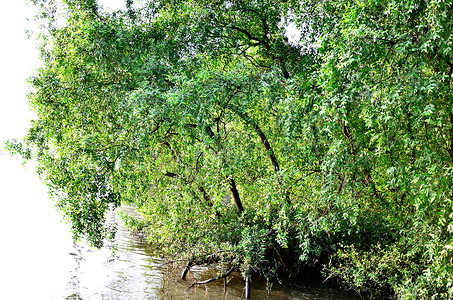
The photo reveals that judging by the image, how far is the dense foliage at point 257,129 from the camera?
692 cm

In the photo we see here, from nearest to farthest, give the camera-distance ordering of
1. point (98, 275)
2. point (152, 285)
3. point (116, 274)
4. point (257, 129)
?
point (257, 129)
point (152, 285)
point (98, 275)
point (116, 274)

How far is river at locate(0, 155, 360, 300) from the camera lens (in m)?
12.5

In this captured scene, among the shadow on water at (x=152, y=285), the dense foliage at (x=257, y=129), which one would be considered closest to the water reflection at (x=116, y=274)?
the shadow on water at (x=152, y=285)

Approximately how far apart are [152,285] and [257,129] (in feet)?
23.3

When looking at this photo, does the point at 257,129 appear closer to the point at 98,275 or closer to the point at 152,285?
the point at 152,285

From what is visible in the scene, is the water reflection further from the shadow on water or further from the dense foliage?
the dense foliage

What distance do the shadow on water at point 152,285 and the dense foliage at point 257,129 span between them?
1.10 meters

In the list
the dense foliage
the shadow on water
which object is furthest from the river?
the dense foliage

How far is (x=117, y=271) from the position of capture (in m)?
14.9

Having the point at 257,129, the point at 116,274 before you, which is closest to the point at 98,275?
the point at 116,274

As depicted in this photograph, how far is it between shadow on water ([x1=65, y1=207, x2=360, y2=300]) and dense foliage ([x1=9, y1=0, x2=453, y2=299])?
1099mm

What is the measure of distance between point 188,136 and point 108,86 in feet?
9.35

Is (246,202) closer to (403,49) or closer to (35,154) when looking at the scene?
(35,154)

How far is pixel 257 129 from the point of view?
429 inches
